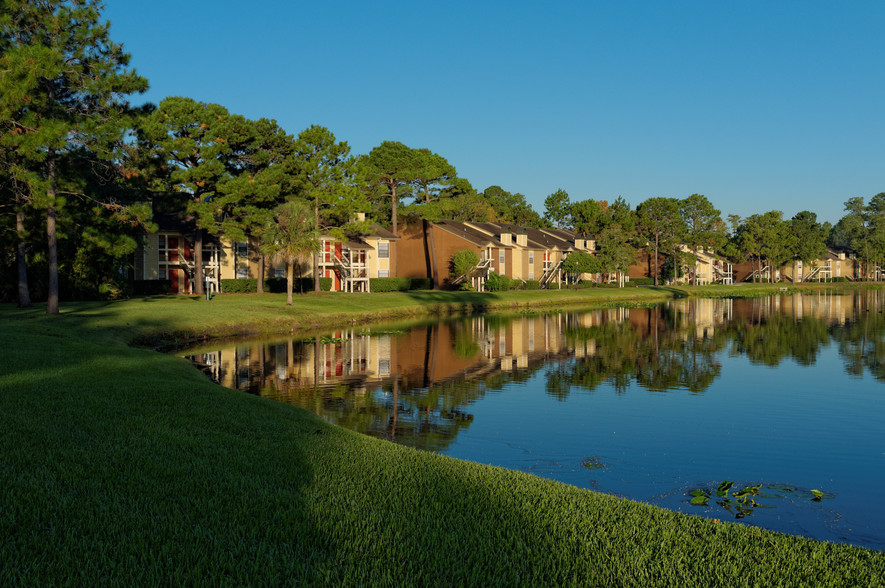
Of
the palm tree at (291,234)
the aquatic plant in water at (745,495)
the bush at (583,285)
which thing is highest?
the palm tree at (291,234)

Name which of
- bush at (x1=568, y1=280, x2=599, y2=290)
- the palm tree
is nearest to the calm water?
the palm tree

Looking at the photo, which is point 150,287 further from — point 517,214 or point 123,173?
point 517,214

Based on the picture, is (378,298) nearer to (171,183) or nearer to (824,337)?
(171,183)

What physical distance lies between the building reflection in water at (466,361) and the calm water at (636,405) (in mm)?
104

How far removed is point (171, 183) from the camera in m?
49.6

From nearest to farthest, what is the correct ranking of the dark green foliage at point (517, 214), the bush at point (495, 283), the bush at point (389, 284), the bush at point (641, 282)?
the bush at point (389, 284)
the bush at point (495, 283)
the bush at point (641, 282)
the dark green foliage at point (517, 214)

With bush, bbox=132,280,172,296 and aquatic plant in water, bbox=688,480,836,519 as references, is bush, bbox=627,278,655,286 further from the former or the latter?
aquatic plant in water, bbox=688,480,836,519

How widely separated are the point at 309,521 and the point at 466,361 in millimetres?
21511

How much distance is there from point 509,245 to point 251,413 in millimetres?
75416

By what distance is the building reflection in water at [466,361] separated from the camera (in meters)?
18.2

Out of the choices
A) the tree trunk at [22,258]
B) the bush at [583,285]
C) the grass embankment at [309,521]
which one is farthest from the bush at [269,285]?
the grass embankment at [309,521]

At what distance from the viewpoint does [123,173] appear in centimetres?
3341

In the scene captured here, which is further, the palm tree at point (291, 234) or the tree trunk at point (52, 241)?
the palm tree at point (291, 234)

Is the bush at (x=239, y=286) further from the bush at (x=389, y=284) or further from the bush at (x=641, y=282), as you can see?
the bush at (x=641, y=282)
